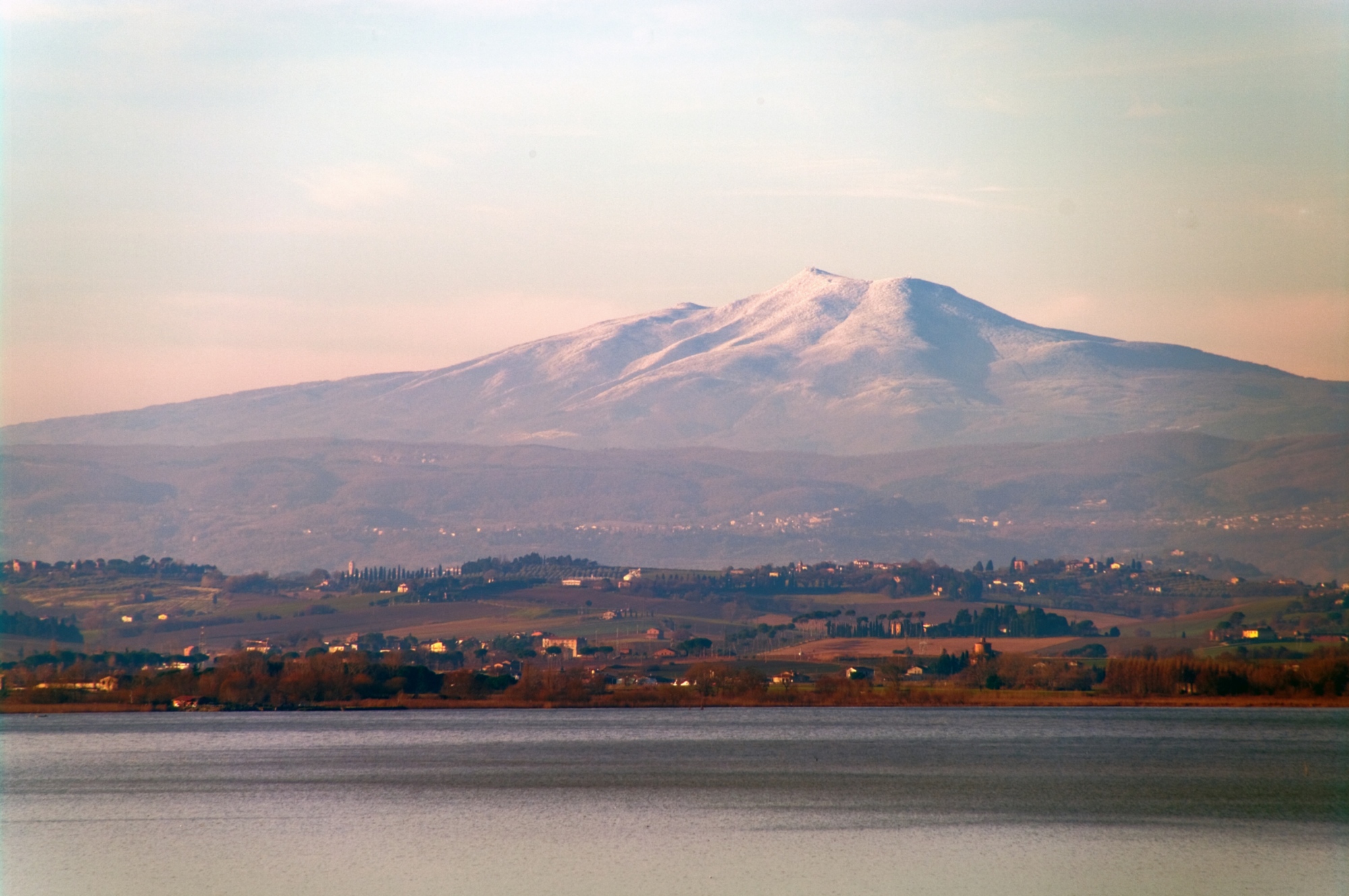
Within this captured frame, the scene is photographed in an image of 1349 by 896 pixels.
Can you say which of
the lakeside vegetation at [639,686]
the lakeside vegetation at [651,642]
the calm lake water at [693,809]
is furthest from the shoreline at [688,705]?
the calm lake water at [693,809]

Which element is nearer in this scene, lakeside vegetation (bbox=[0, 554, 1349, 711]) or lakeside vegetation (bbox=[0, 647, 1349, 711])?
lakeside vegetation (bbox=[0, 647, 1349, 711])

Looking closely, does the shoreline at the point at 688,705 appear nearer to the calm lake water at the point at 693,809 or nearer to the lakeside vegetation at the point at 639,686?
the lakeside vegetation at the point at 639,686

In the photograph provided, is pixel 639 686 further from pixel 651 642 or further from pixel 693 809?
pixel 693 809

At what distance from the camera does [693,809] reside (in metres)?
52.6

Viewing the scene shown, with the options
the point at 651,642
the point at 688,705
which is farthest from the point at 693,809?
the point at 651,642

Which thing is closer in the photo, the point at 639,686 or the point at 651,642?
the point at 639,686

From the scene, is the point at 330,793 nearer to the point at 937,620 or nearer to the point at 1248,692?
the point at 1248,692

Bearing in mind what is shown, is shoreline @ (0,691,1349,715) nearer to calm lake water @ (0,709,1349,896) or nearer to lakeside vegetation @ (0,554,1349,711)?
lakeside vegetation @ (0,554,1349,711)

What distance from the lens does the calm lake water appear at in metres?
41.0

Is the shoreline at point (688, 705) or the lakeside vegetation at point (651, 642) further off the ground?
the lakeside vegetation at point (651, 642)

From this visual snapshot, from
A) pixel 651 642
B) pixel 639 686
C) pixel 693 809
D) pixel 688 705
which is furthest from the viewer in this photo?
pixel 651 642

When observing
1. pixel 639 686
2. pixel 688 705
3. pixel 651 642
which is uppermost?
pixel 651 642

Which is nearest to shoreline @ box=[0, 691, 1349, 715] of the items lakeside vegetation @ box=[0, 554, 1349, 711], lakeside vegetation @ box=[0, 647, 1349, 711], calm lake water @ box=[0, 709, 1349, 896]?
lakeside vegetation @ box=[0, 647, 1349, 711]

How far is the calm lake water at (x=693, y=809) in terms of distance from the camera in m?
41.0
